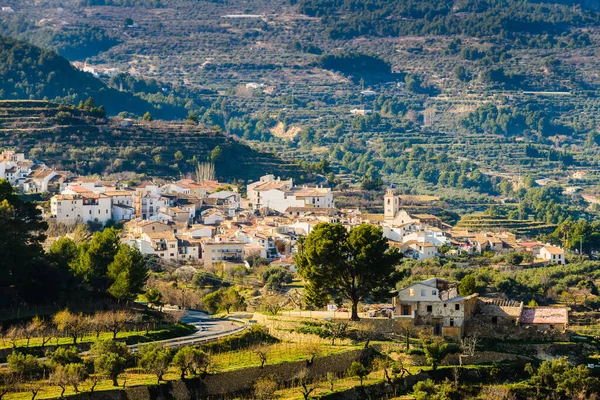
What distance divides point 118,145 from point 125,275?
1983 inches

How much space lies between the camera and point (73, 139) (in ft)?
321

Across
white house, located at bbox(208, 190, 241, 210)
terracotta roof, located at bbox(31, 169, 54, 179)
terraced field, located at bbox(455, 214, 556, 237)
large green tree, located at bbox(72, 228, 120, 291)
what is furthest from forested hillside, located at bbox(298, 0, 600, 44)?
large green tree, located at bbox(72, 228, 120, 291)

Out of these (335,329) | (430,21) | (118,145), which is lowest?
(430,21)

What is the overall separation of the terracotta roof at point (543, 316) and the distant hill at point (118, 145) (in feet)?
157

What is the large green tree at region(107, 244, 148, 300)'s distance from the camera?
49312 millimetres

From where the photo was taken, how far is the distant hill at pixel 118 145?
9519 cm

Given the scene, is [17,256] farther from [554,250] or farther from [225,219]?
[554,250]

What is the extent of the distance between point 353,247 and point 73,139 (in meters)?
52.5

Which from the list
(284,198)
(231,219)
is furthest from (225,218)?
(284,198)

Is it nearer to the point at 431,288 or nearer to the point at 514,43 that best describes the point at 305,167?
the point at 431,288

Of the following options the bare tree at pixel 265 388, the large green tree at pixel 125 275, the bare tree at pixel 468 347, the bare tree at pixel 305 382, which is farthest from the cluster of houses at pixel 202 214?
the bare tree at pixel 265 388

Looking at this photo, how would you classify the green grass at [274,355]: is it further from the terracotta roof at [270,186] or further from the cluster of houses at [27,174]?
the terracotta roof at [270,186]

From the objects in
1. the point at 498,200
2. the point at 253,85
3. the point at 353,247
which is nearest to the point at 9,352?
the point at 353,247

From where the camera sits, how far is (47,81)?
427ft
